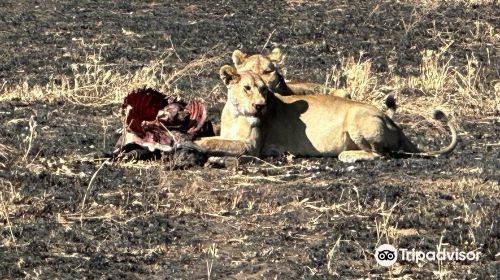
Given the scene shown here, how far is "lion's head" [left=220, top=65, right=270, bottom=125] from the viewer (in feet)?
38.3

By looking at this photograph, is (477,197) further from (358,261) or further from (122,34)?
(122,34)

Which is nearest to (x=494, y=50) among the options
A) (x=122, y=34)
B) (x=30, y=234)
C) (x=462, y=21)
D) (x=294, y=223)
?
(x=462, y=21)

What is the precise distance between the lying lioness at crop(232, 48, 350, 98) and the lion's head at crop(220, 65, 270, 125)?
0.73 meters

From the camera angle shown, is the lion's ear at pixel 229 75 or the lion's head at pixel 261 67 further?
the lion's head at pixel 261 67

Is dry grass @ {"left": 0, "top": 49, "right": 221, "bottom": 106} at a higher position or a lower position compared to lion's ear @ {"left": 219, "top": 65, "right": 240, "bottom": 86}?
lower

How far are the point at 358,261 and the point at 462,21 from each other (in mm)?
9682

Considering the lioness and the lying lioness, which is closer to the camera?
the lioness

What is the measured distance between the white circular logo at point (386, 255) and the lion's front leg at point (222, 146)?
2.68m

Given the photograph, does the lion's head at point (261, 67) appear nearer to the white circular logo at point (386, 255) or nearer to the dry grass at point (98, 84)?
the dry grass at point (98, 84)

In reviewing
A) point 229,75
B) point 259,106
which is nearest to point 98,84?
point 229,75

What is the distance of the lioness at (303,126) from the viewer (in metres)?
11.7

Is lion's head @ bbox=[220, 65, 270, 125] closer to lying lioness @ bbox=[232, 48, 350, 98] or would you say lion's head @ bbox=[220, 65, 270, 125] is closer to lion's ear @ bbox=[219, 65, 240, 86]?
lion's ear @ bbox=[219, 65, 240, 86]

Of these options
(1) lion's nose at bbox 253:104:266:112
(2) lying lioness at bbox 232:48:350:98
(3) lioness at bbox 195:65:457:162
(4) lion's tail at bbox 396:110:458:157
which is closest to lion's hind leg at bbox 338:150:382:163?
(3) lioness at bbox 195:65:457:162

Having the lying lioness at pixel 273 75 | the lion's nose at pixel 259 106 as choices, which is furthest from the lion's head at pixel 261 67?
the lion's nose at pixel 259 106
